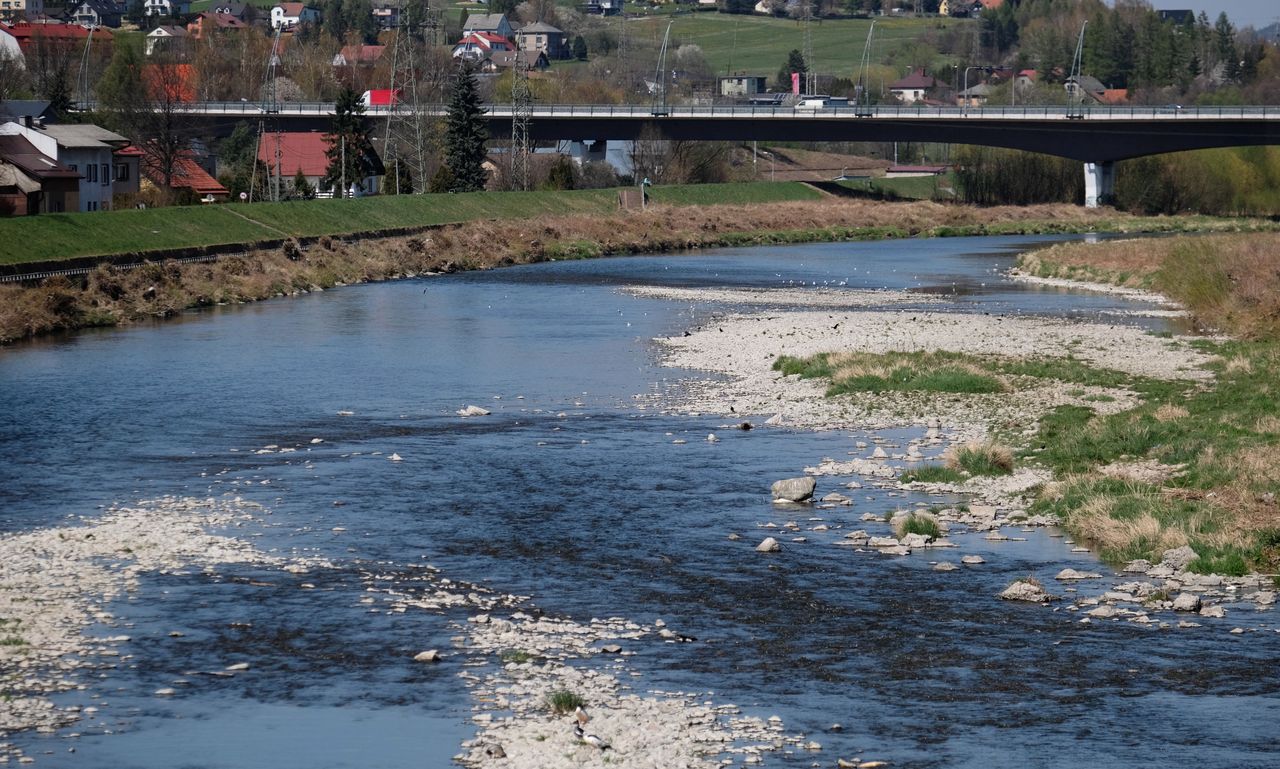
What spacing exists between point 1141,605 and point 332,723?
37.2 ft

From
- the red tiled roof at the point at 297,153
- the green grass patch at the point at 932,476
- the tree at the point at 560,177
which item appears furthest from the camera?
the red tiled roof at the point at 297,153

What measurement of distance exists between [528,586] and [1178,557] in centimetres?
987

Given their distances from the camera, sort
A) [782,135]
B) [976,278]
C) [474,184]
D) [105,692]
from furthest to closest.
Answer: [782,135] → [474,184] → [976,278] → [105,692]

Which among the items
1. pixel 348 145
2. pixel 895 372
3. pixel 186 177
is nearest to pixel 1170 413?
pixel 895 372

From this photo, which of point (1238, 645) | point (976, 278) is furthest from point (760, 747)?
point (976, 278)

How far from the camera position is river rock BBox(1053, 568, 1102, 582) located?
24453 millimetres

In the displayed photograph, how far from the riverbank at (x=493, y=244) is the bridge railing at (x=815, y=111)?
809cm

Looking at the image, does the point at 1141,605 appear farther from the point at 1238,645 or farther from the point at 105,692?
the point at 105,692

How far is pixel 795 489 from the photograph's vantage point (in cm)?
2980

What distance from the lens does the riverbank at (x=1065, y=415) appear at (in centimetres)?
2572

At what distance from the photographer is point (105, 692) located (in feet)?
63.4

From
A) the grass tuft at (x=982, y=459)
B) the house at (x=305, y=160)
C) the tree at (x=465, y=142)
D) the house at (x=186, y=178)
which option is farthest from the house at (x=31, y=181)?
the grass tuft at (x=982, y=459)

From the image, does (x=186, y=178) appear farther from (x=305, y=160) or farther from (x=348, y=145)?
(x=305, y=160)

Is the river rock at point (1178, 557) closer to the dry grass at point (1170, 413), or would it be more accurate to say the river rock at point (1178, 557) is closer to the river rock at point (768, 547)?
the river rock at point (768, 547)
